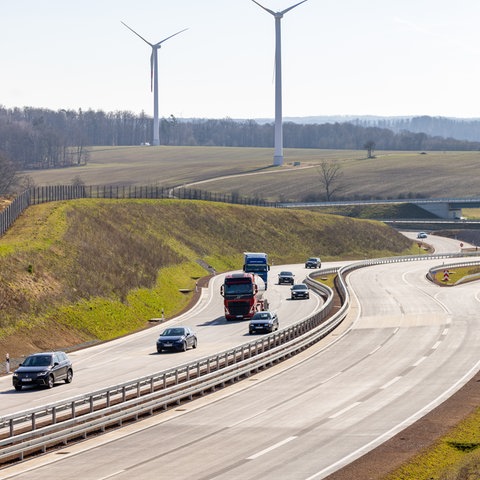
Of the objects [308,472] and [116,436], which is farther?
[116,436]

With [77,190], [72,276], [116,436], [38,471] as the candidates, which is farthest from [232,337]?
[77,190]

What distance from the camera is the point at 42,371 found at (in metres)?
48.3

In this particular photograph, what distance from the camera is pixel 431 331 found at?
71.0 metres

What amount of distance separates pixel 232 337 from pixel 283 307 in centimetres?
2078

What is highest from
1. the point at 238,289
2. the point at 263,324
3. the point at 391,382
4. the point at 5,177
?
the point at 5,177

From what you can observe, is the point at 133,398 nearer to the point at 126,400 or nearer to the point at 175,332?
the point at 126,400

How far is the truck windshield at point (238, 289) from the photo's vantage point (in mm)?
78938

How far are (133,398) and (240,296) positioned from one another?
36.9 m

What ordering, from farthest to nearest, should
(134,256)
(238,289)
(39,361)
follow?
(134,256) → (238,289) → (39,361)

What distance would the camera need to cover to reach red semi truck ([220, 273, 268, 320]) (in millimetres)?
78375

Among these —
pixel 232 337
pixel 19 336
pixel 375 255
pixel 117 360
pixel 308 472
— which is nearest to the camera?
pixel 308 472

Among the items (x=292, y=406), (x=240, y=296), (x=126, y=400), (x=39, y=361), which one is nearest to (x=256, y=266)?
(x=240, y=296)

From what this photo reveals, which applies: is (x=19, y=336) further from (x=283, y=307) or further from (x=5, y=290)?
(x=283, y=307)

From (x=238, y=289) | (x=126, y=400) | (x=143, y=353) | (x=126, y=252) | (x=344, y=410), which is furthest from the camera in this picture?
(x=126, y=252)
